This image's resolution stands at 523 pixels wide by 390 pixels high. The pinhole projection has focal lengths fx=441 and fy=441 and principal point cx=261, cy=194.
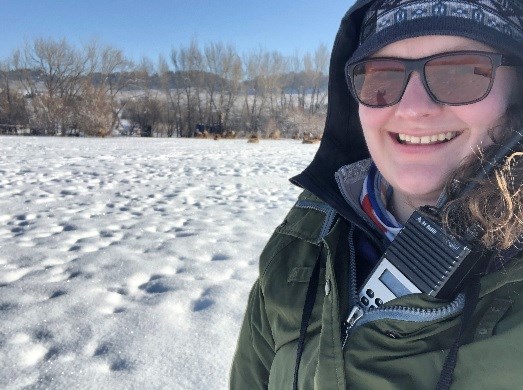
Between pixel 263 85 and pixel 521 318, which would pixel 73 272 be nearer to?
pixel 521 318

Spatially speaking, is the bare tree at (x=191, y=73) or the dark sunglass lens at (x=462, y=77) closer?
the dark sunglass lens at (x=462, y=77)

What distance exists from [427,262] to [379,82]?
42cm

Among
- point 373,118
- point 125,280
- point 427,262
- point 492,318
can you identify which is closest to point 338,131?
point 373,118

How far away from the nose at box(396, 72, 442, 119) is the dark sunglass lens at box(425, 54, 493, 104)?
0.08 feet

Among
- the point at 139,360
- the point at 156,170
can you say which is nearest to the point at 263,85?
the point at 156,170

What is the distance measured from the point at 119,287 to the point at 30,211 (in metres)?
2.29

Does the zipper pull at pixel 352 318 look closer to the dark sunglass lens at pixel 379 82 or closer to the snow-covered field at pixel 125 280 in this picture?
the dark sunglass lens at pixel 379 82

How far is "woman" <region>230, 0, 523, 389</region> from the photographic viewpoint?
2.50 feet

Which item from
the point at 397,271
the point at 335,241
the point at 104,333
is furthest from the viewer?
the point at 104,333

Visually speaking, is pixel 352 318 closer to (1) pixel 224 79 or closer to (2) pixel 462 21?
(2) pixel 462 21

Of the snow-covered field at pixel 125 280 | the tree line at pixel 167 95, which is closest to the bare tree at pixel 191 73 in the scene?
the tree line at pixel 167 95

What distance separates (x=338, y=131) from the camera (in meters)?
1.44

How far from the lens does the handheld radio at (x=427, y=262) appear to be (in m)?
0.80

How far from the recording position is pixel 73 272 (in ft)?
9.48
